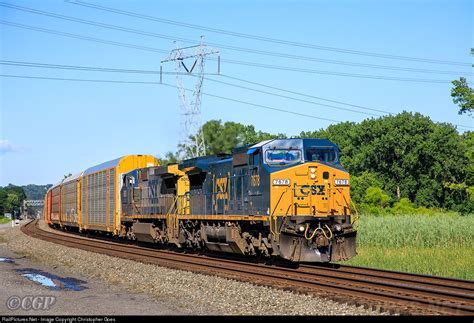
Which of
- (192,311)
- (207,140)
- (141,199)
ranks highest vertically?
(207,140)

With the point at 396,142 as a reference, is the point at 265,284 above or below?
below

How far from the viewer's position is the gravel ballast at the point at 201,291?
1099 centimetres

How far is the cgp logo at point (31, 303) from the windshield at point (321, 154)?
822 centimetres

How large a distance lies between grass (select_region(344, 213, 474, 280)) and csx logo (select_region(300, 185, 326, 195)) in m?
3.24

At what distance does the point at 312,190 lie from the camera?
16875mm

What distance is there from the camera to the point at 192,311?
1091 cm

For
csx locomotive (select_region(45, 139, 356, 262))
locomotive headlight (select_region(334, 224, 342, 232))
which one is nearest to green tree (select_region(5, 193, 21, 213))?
csx locomotive (select_region(45, 139, 356, 262))

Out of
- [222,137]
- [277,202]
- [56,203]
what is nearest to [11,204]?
[56,203]

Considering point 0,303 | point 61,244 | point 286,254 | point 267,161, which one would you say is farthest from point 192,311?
point 61,244

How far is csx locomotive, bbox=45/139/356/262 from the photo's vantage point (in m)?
16.4

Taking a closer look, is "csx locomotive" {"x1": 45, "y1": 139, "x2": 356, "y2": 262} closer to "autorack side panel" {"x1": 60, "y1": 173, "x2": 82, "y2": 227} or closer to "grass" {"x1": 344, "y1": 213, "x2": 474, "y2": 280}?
"grass" {"x1": 344, "y1": 213, "x2": 474, "y2": 280}

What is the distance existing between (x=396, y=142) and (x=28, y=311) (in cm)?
7070

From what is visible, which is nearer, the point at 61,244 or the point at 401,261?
the point at 401,261

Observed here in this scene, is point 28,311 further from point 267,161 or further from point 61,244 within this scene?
point 61,244
